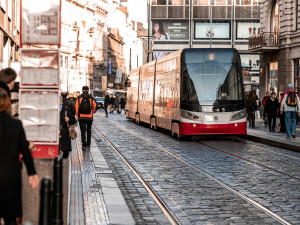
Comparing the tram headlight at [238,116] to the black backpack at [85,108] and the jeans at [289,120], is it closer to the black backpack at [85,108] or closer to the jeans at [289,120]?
the jeans at [289,120]

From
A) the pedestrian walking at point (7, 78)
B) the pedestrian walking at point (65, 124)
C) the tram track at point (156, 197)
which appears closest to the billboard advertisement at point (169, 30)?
the tram track at point (156, 197)

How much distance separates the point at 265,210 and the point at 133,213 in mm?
1717

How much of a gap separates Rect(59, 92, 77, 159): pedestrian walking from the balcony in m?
25.8

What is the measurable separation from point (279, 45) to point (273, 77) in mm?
2343

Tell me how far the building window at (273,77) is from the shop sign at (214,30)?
29356mm

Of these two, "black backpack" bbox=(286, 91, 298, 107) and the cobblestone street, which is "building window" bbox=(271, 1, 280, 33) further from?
the cobblestone street

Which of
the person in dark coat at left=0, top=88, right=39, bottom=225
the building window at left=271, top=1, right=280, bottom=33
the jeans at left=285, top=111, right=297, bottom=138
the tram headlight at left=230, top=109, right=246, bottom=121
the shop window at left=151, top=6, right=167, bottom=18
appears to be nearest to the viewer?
the person in dark coat at left=0, top=88, right=39, bottom=225

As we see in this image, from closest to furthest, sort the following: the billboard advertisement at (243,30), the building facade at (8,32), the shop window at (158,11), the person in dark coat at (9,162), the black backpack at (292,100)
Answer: the person in dark coat at (9,162) → the black backpack at (292,100) → the building facade at (8,32) → the shop window at (158,11) → the billboard advertisement at (243,30)

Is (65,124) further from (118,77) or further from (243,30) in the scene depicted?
(118,77)

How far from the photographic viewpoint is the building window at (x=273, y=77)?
40.1 m

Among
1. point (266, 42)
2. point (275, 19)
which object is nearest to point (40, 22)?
point (266, 42)

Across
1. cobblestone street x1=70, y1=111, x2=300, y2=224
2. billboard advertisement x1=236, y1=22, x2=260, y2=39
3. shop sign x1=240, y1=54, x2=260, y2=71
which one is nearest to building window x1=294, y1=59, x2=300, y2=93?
cobblestone street x1=70, y1=111, x2=300, y2=224

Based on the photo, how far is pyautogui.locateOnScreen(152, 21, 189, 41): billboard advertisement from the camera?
69688 mm

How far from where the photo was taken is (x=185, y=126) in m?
22.0
